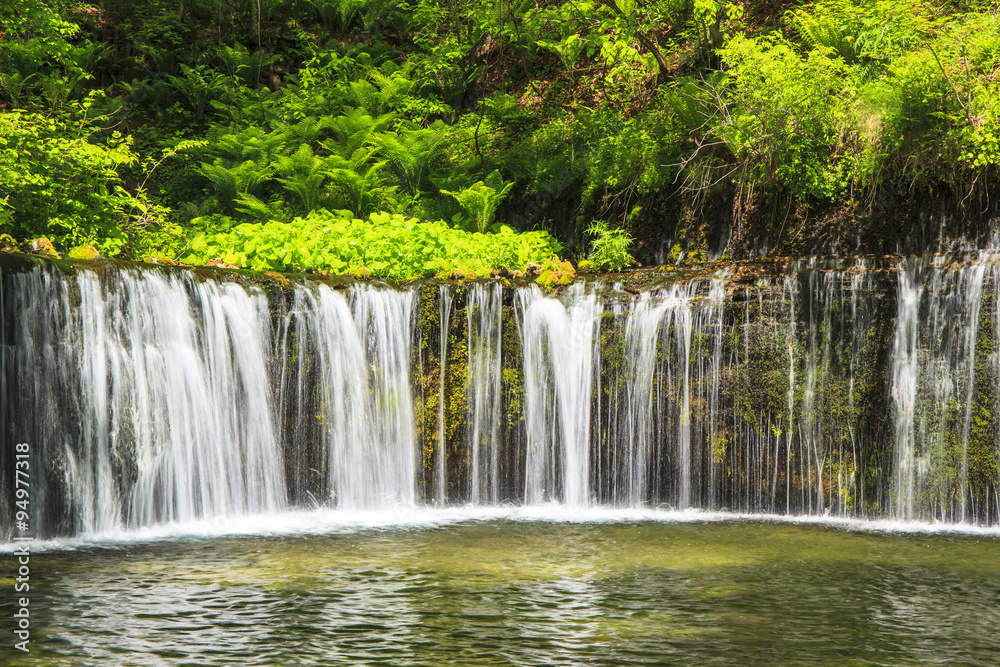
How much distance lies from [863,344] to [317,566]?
6047mm

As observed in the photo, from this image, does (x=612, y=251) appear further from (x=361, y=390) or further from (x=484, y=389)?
(x=361, y=390)

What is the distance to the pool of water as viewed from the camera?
4.45 m

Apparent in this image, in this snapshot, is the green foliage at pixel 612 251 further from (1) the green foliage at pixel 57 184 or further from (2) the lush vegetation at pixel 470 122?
(1) the green foliage at pixel 57 184

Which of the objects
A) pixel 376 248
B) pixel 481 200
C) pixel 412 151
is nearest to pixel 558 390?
pixel 376 248

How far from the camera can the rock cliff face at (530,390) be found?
811 cm

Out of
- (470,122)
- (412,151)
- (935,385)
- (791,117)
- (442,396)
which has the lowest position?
(442,396)

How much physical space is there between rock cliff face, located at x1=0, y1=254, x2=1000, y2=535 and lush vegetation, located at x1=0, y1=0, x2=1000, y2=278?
1.51m

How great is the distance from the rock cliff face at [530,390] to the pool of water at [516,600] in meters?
1.19

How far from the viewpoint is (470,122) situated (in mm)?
15867


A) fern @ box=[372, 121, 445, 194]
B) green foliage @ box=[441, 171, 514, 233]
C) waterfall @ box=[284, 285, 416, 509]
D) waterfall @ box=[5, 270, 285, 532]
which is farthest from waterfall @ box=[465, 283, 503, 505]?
fern @ box=[372, 121, 445, 194]

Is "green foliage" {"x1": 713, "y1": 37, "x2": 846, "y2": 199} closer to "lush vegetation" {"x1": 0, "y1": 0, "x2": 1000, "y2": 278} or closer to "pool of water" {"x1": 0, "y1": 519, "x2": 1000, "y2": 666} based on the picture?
"lush vegetation" {"x1": 0, "y1": 0, "x2": 1000, "y2": 278}

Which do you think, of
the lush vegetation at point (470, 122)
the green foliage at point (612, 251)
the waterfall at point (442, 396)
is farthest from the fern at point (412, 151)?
the waterfall at point (442, 396)

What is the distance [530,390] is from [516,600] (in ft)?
15.5

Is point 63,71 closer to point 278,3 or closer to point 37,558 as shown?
point 278,3
